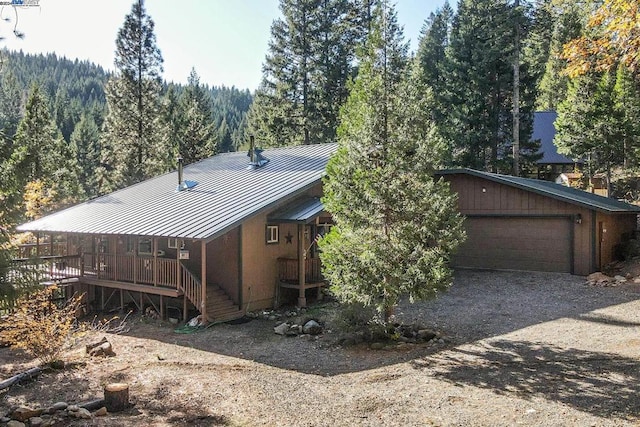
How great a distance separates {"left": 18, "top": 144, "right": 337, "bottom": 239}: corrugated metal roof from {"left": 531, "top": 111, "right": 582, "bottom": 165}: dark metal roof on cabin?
20.8 metres

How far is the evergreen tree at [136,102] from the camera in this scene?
2867 cm

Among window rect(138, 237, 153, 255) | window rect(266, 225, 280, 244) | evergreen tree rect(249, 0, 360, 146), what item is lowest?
window rect(138, 237, 153, 255)

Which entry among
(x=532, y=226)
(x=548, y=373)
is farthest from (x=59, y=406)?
(x=532, y=226)

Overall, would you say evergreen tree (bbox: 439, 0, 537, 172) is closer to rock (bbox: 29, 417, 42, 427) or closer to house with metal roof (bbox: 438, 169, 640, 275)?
house with metal roof (bbox: 438, 169, 640, 275)

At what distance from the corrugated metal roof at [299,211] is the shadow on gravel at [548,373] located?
5606 millimetres

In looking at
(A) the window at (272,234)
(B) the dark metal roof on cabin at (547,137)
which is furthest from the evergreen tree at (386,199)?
(B) the dark metal roof on cabin at (547,137)

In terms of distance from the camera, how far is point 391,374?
332 inches

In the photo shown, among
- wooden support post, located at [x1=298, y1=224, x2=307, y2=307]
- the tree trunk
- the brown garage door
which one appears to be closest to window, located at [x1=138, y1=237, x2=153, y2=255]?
wooden support post, located at [x1=298, y1=224, x2=307, y2=307]

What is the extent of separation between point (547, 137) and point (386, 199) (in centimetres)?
2946

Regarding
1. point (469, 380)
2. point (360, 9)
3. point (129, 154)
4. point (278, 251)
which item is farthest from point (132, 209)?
point (360, 9)

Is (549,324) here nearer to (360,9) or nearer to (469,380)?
(469,380)

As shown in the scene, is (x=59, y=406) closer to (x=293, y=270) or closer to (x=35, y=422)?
(x=35, y=422)

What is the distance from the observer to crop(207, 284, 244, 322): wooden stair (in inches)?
510

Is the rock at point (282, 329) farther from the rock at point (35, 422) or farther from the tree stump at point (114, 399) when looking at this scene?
the rock at point (35, 422)
